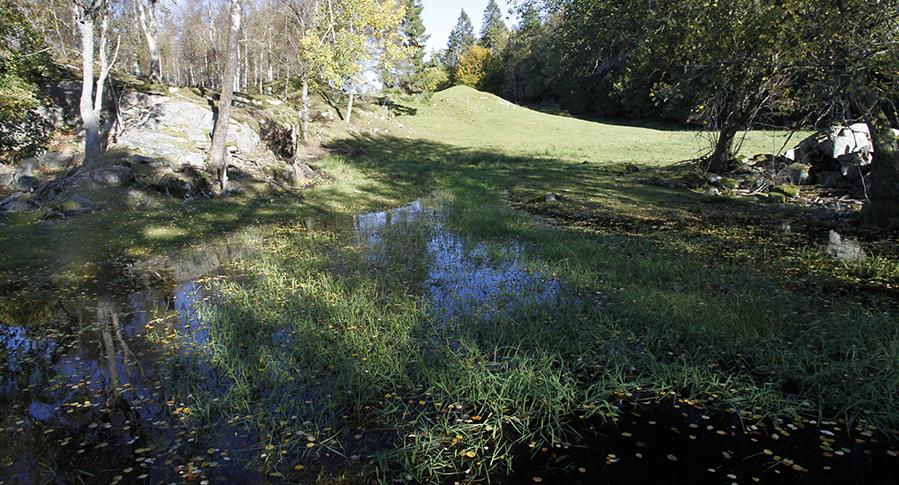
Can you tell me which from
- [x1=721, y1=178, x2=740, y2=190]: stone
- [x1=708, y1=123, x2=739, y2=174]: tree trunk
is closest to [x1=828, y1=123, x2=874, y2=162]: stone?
[x1=721, y1=178, x2=740, y2=190]: stone

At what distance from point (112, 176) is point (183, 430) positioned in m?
13.2

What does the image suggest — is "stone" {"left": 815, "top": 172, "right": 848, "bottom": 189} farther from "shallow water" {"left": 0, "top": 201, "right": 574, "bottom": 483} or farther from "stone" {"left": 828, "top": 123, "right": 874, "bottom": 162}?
"shallow water" {"left": 0, "top": 201, "right": 574, "bottom": 483}

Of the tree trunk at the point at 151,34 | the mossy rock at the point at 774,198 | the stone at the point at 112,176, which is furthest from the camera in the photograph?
the tree trunk at the point at 151,34

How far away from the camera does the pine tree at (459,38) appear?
11119 cm

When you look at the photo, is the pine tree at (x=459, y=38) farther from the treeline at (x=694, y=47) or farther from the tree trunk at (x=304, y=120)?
the tree trunk at (x=304, y=120)

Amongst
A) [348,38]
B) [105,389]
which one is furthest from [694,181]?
[348,38]

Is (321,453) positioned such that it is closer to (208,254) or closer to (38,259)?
(208,254)

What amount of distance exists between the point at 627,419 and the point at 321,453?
A: 2.82m

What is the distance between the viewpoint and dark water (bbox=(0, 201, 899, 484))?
3910mm

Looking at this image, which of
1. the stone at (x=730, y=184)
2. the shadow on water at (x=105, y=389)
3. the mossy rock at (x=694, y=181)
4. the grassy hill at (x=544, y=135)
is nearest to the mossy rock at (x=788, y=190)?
the stone at (x=730, y=184)

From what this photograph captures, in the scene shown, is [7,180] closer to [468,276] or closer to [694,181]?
[468,276]

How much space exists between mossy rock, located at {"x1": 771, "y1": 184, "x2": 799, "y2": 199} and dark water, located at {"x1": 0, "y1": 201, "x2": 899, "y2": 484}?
1268 centimetres

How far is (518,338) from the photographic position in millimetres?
5887

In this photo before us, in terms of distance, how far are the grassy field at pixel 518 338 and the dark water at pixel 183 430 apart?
Answer: 162mm
